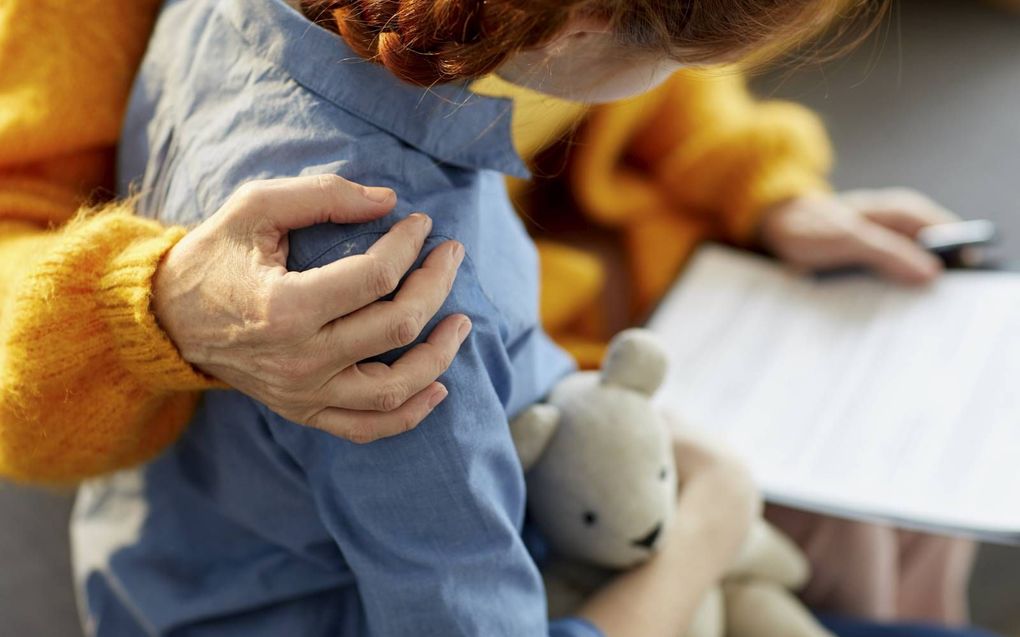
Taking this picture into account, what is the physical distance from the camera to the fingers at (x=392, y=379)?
0.49m

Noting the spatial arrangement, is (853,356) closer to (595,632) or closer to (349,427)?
(595,632)

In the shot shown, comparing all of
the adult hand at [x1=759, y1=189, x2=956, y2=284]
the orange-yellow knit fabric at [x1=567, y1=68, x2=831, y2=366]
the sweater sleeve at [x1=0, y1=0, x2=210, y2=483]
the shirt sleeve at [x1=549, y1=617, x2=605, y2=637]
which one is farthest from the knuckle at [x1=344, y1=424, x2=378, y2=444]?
the adult hand at [x1=759, y1=189, x2=956, y2=284]

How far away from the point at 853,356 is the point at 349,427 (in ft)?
2.00

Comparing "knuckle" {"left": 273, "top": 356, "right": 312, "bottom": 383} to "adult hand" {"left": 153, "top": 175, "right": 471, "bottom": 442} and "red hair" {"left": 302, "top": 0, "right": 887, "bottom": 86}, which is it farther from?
"red hair" {"left": 302, "top": 0, "right": 887, "bottom": 86}

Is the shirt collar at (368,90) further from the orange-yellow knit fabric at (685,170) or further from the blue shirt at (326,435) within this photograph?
the orange-yellow knit fabric at (685,170)

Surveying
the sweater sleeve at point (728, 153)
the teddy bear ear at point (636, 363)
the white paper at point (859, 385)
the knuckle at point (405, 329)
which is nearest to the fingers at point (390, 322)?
the knuckle at point (405, 329)

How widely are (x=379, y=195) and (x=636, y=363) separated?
259mm

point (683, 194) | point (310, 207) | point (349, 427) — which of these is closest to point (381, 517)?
point (349, 427)

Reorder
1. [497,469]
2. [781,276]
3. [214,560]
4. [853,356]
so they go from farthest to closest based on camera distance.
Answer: [781,276]
[853,356]
[214,560]
[497,469]

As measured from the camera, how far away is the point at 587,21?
446 mm

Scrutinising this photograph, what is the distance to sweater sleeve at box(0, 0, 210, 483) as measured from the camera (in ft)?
1.73

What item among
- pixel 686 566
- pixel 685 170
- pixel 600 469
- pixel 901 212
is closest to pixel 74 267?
pixel 600 469

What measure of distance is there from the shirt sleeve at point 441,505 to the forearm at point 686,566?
0.12 meters

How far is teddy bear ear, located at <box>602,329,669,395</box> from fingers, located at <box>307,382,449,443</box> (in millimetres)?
210
